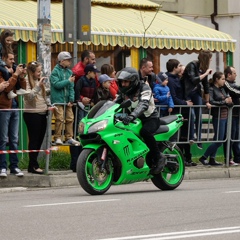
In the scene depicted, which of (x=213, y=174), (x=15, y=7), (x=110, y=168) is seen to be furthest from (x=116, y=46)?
(x=110, y=168)

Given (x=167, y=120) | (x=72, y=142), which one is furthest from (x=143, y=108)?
(x=72, y=142)

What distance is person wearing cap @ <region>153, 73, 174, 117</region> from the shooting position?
63.6 feet

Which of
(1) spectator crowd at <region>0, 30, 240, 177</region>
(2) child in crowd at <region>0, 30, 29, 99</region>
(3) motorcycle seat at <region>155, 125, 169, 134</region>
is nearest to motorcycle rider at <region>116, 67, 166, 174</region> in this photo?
(3) motorcycle seat at <region>155, 125, 169, 134</region>

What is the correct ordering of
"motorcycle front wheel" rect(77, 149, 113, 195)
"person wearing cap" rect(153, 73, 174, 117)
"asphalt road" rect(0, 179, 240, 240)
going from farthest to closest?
"person wearing cap" rect(153, 73, 174, 117) < "motorcycle front wheel" rect(77, 149, 113, 195) < "asphalt road" rect(0, 179, 240, 240)

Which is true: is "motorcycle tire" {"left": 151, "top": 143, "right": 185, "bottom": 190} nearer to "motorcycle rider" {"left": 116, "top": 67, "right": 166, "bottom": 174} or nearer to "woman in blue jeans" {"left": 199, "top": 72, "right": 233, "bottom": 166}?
"motorcycle rider" {"left": 116, "top": 67, "right": 166, "bottom": 174}

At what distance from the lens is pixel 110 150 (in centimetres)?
1516

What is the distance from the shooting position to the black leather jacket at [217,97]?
66.5 feet

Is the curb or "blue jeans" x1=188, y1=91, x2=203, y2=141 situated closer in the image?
the curb

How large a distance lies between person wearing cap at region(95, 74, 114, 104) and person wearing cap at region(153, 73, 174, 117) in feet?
4.25

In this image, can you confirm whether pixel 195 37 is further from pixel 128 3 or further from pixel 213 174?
pixel 213 174

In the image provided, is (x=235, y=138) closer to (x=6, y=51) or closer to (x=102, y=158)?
(x=6, y=51)

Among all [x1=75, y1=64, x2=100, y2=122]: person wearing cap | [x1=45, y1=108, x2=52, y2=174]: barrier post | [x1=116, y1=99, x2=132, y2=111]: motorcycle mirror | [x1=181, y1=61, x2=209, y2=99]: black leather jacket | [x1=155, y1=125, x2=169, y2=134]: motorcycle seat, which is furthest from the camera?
[x1=181, y1=61, x2=209, y2=99]: black leather jacket

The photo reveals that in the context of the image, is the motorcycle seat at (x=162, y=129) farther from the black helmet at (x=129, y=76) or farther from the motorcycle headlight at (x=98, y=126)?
the motorcycle headlight at (x=98, y=126)

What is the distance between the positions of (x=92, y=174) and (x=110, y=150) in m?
0.50
